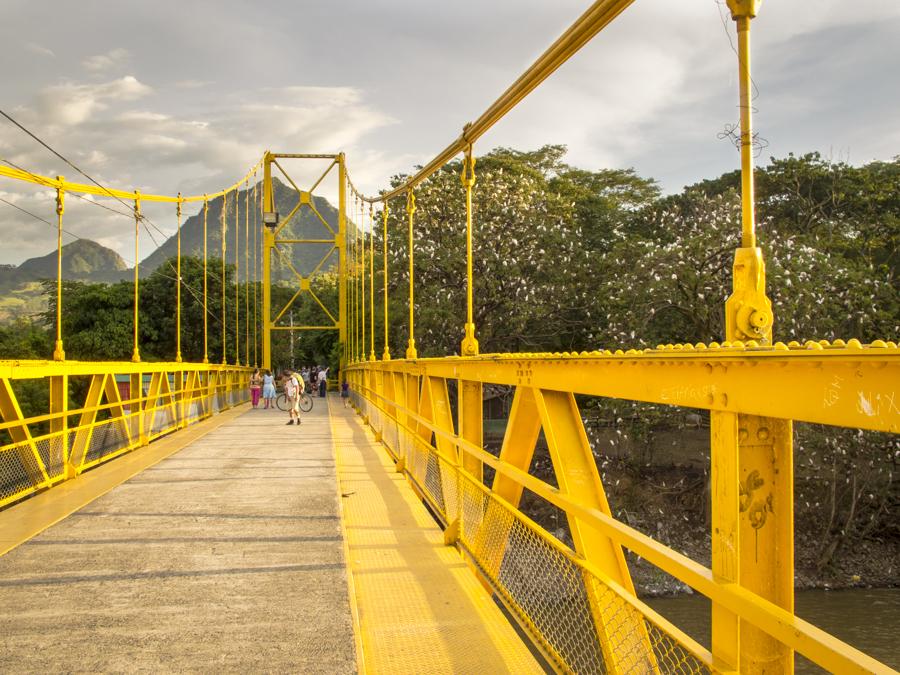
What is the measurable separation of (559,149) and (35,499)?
37.2 meters

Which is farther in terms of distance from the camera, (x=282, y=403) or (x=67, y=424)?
(x=282, y=403)

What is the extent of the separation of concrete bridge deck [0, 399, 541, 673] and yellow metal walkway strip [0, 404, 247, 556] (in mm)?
29

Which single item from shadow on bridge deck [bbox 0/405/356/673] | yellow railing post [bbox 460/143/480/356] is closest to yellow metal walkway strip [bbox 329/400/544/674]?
shadow on bridge deck [bbox 0/405/356/673]

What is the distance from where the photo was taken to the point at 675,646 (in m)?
2.17

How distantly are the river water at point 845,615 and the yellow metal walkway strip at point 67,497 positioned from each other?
9.78m

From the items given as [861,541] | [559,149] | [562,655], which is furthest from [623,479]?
[559,149]

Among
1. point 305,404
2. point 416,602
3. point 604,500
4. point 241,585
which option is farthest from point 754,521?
point 305,404

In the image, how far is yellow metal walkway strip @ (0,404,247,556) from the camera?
573 centimetres

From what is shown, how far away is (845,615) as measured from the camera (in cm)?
1584

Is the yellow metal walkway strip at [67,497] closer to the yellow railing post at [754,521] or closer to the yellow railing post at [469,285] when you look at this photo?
Result: the yellow railing post at [469,285]

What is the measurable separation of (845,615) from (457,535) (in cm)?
1348

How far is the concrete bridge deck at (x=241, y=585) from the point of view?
3.43m

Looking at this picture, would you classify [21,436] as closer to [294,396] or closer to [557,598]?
[557,598]

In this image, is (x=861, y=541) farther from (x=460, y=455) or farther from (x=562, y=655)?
(x=562, y=655)
